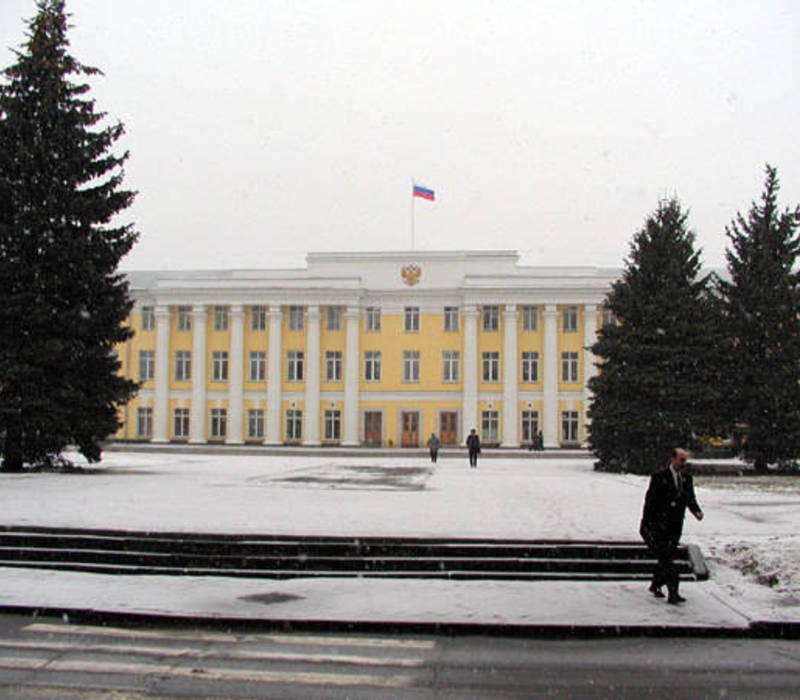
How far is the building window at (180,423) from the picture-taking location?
55625 millimetres

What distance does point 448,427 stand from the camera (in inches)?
2141

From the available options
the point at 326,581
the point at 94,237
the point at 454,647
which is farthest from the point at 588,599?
the point at 94,237

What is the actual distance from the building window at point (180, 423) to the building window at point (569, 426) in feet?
80.3

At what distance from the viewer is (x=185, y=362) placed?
5625 centimetres

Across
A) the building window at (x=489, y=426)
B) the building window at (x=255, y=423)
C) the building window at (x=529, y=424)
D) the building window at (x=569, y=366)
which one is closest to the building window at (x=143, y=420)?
the building window at (x=255, y=423)

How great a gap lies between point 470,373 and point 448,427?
153 inches

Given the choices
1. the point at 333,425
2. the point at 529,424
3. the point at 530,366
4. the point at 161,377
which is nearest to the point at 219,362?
the point at 161,377

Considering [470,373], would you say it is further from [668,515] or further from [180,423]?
[668,515]

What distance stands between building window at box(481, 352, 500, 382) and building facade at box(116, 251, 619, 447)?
64 mm

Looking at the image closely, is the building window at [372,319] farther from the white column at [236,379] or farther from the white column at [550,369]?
the white column at [550,369]

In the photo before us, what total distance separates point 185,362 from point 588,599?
49.8m

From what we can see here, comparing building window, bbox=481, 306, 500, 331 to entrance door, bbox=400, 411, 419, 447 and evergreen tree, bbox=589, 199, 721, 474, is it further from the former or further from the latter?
evergreen tree, bbox=589, 199, 721, 474

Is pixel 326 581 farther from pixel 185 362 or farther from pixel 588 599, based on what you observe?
pixel 185 362

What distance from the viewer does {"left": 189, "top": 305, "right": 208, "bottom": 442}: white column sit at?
180 feet
